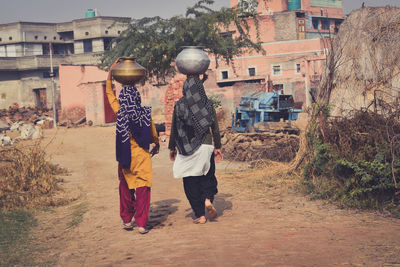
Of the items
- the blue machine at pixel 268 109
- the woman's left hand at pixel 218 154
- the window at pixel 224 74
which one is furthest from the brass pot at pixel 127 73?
the window at pixel 224 74

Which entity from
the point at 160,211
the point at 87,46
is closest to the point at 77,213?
the point at 160,211

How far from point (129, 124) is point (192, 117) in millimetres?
706

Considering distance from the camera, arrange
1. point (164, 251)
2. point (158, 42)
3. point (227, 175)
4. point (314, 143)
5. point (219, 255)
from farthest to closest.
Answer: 1. point (158, 42)
2. point (227, 175)
3. point (314, 143)
4. point (164, 251)
5. point (219, 255)

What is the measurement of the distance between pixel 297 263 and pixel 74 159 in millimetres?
11258

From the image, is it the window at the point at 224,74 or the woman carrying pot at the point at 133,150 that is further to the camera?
the window at the point at 224,74

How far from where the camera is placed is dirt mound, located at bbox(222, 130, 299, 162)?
9898mm

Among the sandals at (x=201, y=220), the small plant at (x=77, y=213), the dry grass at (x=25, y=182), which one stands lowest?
the small plant at (x=77, y=213)

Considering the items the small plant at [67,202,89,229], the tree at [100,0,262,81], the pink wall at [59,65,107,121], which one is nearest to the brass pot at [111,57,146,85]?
the small plant at [67,202,89,229]

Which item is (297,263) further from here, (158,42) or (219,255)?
(158,42)

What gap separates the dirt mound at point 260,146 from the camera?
9898 mm

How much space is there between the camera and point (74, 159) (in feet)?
45.8

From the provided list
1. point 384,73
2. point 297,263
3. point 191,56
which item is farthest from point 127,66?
point 384,73

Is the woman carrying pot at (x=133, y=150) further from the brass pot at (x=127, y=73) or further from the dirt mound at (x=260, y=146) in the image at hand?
the dirt mound at (x=260, y=146)

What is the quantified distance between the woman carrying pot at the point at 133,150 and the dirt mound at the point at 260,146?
5.04 m
